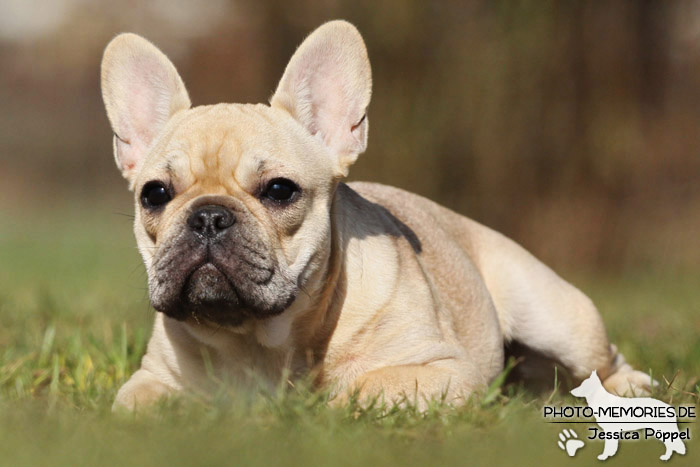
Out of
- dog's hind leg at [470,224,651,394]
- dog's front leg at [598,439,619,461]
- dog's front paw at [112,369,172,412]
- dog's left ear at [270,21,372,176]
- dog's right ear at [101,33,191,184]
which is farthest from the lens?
dog's hind leg at [470,224,651,394]

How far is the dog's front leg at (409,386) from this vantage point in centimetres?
Answer: 359

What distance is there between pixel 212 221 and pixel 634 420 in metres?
1.77

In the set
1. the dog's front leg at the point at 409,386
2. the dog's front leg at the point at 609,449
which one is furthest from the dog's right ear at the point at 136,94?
the dog's front leg at the point at 609,449

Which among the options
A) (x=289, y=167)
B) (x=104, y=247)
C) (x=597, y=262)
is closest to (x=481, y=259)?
(x=289, y=167)

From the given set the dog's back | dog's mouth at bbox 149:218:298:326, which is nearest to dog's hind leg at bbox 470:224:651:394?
the dog's back

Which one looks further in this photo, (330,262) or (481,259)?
(481,259)

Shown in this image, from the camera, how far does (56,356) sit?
4.67 metres

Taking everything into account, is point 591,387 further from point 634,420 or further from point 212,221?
point 212,221

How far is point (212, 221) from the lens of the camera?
363 cm

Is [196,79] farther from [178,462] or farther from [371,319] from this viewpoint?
[178,462]

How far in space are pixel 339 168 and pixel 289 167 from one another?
17.0 inches

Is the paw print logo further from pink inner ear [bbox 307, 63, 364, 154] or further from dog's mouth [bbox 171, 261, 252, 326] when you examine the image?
pink inner ear [bbox 307, 63, 364, 154]

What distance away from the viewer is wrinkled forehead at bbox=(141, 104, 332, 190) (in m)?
3.89

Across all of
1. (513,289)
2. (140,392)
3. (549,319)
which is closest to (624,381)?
(549,319)
